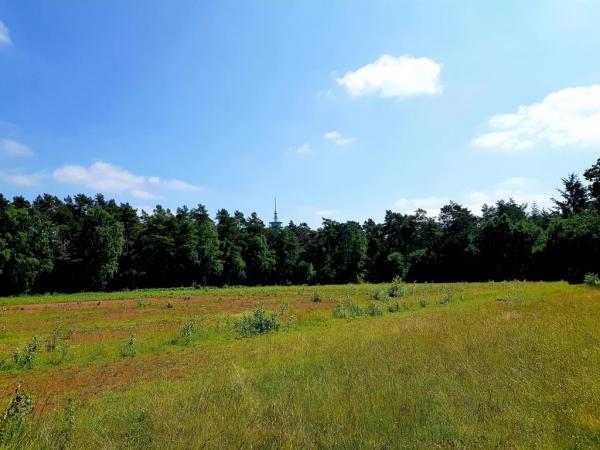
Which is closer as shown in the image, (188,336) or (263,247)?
(188,336)

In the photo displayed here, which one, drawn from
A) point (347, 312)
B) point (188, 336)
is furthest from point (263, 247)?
point (188, 336)

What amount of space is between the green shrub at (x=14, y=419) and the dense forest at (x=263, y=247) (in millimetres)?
48167

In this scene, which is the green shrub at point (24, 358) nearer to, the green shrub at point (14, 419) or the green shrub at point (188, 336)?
the green shrub at point (188, 336)

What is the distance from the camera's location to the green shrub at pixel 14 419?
200 inches

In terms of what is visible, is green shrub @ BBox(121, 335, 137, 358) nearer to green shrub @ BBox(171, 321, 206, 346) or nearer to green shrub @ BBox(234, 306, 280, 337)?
green shrub @ BBox(171, 321, 206, 346)

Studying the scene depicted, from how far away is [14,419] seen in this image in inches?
211

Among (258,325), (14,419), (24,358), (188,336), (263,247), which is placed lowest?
Result: (24,358)

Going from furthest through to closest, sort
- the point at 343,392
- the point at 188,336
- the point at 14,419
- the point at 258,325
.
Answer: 1. the point at 258,325
2. the point at 188,336
3. the point at 343,392
4. the point at 14,419

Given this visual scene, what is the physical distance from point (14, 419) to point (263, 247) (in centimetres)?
Result: 9021

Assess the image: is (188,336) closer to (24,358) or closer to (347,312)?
(24,358)

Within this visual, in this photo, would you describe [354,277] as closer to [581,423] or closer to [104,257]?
[104,257]

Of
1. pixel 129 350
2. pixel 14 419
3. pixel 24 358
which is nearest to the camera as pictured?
pixel 14 419

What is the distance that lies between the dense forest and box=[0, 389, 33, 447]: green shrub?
1896 inches

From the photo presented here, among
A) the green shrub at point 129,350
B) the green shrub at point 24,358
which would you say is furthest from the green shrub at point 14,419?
the green shrub at point 24,358
